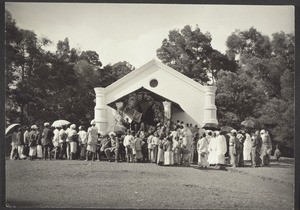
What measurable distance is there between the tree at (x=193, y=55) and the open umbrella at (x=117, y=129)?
213 cm

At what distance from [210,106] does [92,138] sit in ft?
10.8

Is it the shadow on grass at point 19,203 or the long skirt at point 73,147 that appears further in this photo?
the long skirt at point 73,147

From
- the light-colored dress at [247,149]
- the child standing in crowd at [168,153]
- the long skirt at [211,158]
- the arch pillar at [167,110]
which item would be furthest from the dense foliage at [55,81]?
the light-colored dress at [247,149]

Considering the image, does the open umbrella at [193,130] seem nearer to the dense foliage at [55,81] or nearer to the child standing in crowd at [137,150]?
the child standing in crowd at [137,150]

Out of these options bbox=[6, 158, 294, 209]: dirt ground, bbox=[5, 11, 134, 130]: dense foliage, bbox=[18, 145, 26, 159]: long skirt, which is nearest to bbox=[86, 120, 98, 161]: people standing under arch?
bbox=[5, 11, 134, 130]: dense foliage

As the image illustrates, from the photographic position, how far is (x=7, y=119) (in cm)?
1379

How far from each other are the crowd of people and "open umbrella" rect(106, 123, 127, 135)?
0.06 meters

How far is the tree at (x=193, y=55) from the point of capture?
14000mm

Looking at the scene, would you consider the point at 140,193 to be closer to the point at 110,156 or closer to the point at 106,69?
the point at 110,156

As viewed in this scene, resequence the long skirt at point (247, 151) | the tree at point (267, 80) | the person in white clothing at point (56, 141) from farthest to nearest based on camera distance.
→ the long skirt at point (247, 151) → the person in white clothing at point (56, 141) → the tree at point (267, 80)

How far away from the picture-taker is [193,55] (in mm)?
14633

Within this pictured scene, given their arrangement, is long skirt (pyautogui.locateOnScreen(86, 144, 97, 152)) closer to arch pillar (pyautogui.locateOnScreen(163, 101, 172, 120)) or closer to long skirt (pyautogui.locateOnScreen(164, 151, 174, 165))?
long skirt (pyautogui.locateOnScreen(164, 151, 174, 165))

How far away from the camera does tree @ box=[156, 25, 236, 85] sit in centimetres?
1400

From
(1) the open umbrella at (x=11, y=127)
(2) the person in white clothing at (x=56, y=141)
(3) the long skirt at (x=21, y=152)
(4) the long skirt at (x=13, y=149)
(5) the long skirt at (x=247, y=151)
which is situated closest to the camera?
(1) the open umbrella at (x=11, y=127)
